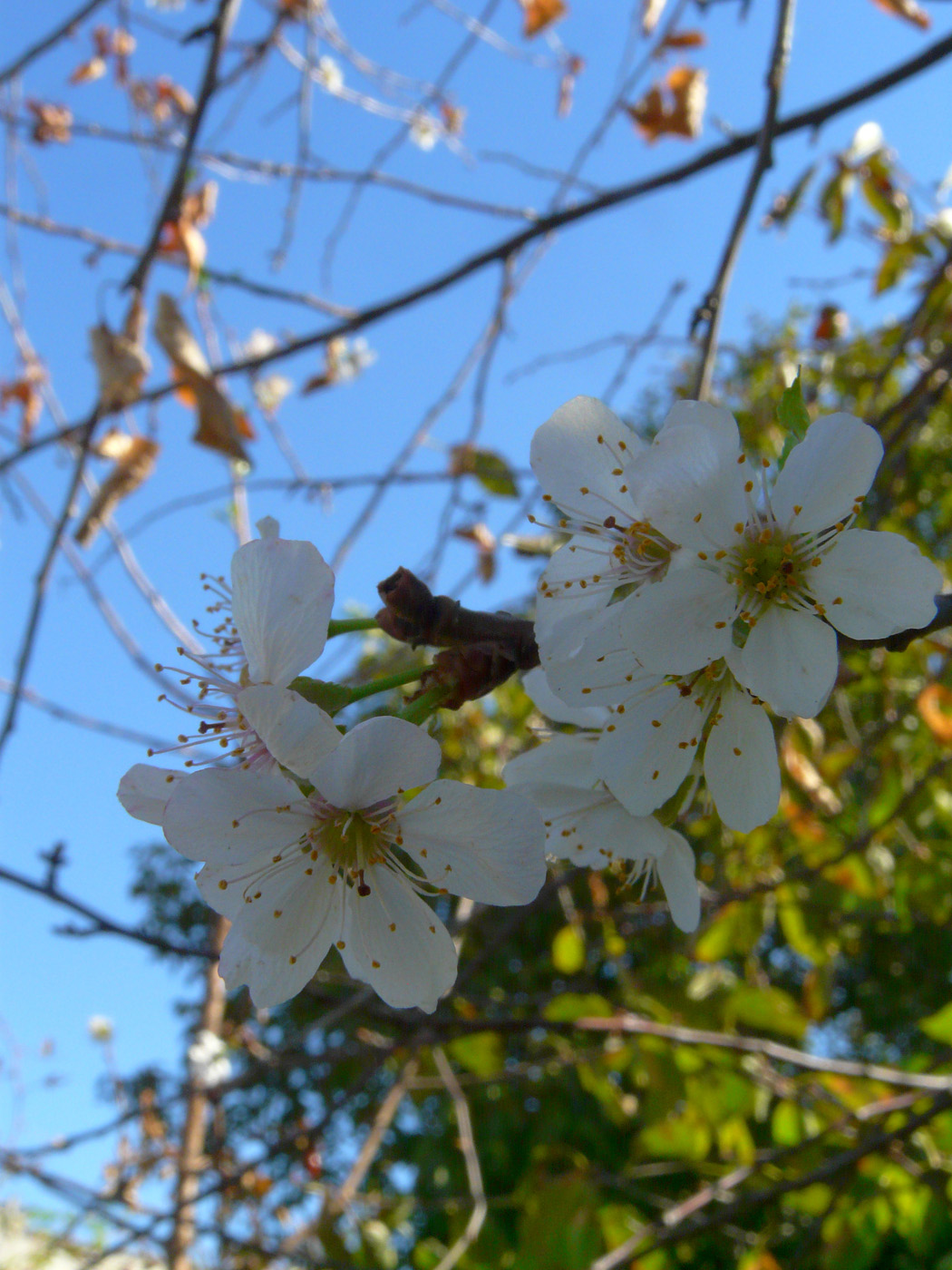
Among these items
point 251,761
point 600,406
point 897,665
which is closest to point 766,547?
point 600,406

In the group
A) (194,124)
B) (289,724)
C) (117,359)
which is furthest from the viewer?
(117,359)

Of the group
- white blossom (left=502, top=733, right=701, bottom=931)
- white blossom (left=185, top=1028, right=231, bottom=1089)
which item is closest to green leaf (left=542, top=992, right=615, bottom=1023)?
white blossom (left=185, top=1028, right=231, bottom=1089)

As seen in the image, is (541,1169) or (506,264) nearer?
(506,264)

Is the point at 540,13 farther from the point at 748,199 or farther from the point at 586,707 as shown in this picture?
the point at 586,707

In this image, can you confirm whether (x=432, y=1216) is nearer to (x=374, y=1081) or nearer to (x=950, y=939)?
(x=374, y=1081)

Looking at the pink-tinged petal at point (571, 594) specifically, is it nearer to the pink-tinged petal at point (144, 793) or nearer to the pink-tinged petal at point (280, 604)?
Answer: the pink-tinged petal at point (280, 604)

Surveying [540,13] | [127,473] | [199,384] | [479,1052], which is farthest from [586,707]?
[540,13]

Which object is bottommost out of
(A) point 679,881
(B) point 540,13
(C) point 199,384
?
(A) point 679,881

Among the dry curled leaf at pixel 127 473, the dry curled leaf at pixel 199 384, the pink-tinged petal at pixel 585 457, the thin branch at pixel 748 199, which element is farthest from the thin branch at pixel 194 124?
the pink-tinged petal at pixel 585 457
